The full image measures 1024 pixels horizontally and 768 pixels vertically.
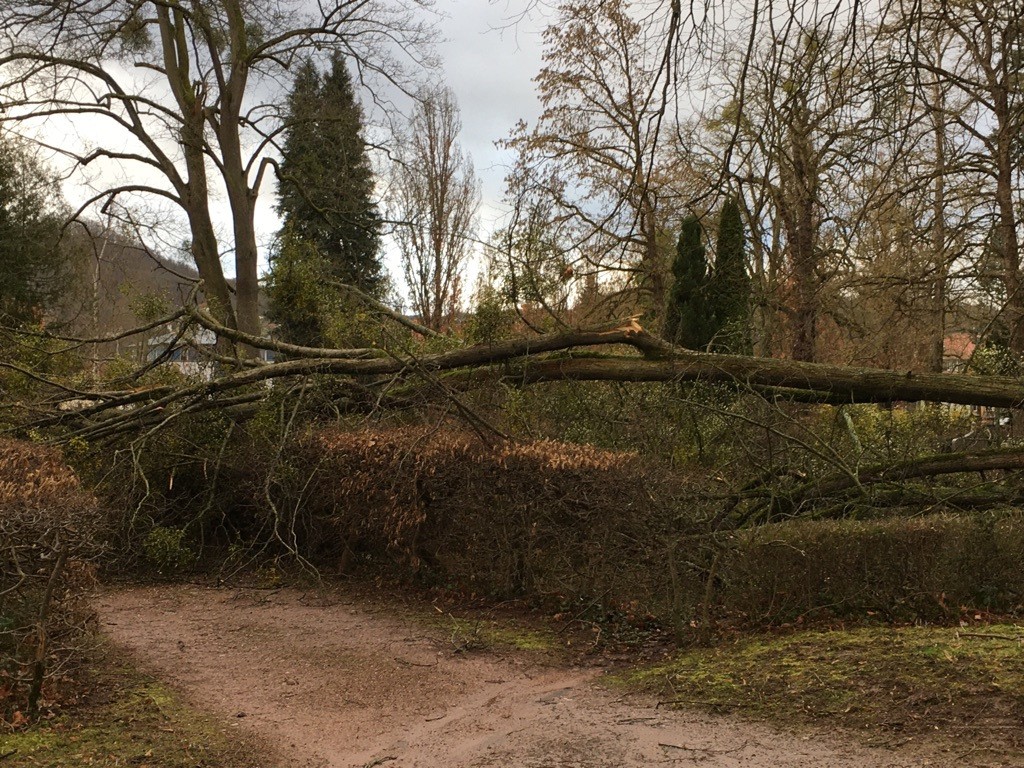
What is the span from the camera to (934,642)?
Answer: 5.23 meters

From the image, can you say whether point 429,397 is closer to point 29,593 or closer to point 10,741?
point 29,593

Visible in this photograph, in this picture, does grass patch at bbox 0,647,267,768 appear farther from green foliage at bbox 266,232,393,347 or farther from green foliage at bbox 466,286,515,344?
green foliage at bbox 266,232,393,347

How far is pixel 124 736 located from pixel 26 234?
77.8 feet

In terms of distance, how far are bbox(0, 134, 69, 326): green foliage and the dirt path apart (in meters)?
18.9

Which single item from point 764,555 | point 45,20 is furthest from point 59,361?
point 764,555

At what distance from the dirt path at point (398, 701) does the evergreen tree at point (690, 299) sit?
11892mm

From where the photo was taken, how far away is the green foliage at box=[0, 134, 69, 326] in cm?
2392

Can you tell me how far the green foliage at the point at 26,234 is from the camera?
78.5ft

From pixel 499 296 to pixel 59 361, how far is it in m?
6.59

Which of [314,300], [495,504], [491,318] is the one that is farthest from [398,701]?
[314,300]

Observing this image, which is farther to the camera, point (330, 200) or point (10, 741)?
point (330, 200)

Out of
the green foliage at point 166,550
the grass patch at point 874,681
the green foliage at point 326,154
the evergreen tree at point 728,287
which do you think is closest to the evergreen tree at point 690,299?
the evergreen tree at point 728,287

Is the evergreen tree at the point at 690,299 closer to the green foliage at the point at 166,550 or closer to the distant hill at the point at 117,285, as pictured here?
the distant hill at the point at 117,285

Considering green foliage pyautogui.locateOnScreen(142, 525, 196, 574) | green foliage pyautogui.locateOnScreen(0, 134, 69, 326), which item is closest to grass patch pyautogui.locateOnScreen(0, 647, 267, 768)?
green foliage pyautogui.locateOnScreen(142, 525, 196, 574)
